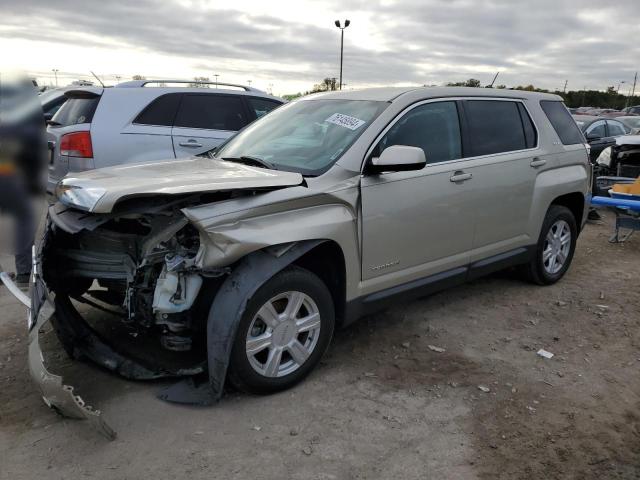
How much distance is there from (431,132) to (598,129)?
379 inches

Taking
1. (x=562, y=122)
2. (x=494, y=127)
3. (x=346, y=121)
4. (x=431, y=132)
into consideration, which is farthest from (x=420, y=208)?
(x=562, y=122)

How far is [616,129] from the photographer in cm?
1243

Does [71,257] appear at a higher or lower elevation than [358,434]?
higher

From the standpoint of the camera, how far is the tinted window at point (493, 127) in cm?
441

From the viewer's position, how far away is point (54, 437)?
2.88 meters

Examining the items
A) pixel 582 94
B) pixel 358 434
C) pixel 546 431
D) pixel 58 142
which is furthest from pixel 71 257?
pixel 582 94

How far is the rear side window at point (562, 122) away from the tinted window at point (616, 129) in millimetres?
7907

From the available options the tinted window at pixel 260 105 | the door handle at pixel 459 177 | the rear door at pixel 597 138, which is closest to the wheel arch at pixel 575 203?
the door handle at pixel 459 177

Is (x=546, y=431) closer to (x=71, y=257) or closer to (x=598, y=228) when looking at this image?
(x=71, y=257)

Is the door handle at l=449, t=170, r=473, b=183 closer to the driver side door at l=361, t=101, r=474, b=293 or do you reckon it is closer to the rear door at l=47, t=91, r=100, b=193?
the driver side door at l=361, t=101, r=474, b=293

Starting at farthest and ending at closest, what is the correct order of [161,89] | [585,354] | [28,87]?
1. [161,89]
2. [585,354]
3. [28,87]

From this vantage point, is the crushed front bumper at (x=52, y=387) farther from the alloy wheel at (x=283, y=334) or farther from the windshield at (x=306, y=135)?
the windshield at (x=306, y=135)

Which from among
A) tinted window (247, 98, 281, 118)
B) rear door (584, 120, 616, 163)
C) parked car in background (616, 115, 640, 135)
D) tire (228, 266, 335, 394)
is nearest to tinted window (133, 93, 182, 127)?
tinted window (247, 98, 281, 118)

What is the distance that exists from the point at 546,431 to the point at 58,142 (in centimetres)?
572
